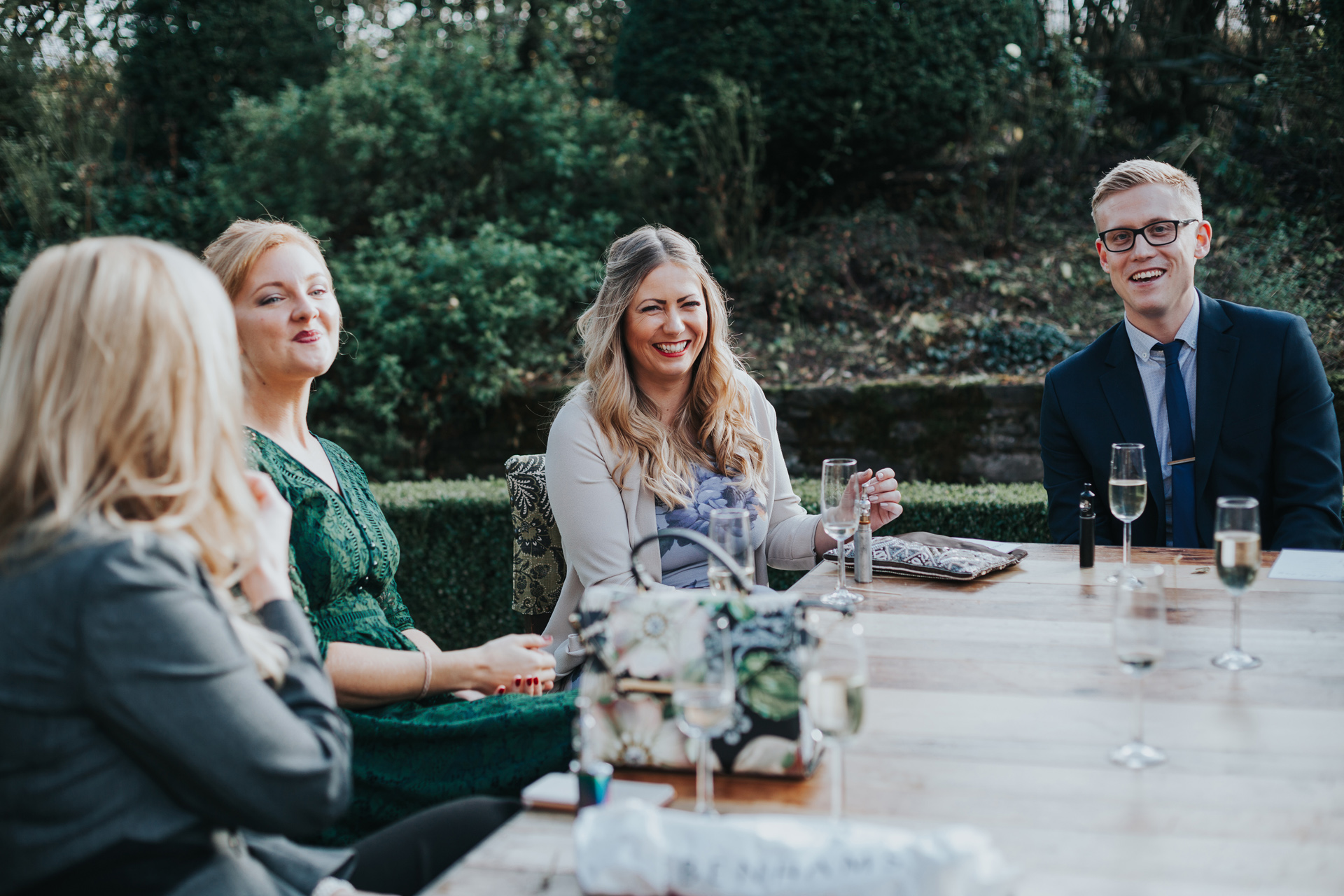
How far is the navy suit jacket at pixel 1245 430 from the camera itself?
3.11 metres

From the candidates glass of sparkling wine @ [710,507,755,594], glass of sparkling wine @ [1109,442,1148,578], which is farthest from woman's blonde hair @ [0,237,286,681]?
glass of sparkling wine @ [1109,442,1148,578]

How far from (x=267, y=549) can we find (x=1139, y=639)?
1296 millimetres

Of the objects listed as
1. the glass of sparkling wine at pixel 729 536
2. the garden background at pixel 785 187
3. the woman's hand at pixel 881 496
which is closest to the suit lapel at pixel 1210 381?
the woman's hand at pixel 881 496

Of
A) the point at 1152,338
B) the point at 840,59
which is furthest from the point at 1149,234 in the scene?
the point at 840,59

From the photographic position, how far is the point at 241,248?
2.49 metres

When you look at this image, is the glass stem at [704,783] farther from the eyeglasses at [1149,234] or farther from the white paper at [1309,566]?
the eyeglasses at [1149,234]

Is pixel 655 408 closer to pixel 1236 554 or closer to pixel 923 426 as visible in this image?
pixel 1236 554

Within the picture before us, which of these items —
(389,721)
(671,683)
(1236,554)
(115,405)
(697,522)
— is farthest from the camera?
(697,522)

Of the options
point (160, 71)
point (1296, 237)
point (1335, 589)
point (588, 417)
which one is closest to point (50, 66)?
point (160, 71)

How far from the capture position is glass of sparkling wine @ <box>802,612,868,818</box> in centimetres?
129

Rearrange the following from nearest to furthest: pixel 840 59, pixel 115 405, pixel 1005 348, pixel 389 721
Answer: pixel 115 405, pixel 389 721, pixel 1005 348, pixel 840 59

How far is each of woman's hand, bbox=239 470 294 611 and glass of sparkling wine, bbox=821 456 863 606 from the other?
1291 mm

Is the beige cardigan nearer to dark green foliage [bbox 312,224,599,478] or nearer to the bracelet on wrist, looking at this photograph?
the bracelet on wrist

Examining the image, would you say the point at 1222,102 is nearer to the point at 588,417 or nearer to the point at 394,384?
the point at 394,384
